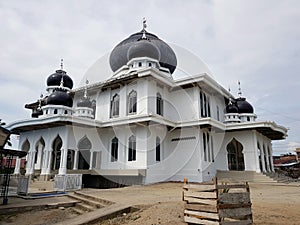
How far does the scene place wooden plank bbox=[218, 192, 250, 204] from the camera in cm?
444

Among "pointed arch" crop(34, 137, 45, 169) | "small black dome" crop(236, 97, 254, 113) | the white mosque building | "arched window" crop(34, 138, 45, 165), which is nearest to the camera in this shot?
the white mosque building

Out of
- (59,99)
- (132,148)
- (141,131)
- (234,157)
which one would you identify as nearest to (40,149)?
(59,99)

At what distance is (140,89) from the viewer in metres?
16.6

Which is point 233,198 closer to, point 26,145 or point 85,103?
point 85,103

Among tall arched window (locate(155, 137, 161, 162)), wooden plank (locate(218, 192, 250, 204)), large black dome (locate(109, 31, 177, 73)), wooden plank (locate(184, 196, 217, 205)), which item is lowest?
wooden plank (locate(184, 196, 217, 205))

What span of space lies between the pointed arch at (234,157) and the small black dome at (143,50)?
995 centimetres

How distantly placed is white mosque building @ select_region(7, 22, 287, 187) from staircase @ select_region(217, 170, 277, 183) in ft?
2.76

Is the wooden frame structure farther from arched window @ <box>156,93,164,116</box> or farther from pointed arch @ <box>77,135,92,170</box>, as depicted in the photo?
pointed arch @ <box>77,135,92,170</box>

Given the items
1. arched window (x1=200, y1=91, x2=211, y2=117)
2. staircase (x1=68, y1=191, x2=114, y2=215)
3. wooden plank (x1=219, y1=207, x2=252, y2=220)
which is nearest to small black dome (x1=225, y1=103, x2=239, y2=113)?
arched window (x1=200, y1=91, x2=211, y2=117)

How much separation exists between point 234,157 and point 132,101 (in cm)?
1088

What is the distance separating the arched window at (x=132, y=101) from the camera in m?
16.9

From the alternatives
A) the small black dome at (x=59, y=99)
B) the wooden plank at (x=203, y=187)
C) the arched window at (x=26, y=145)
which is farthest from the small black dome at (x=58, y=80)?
the wooden plank at (x=203, y=187)

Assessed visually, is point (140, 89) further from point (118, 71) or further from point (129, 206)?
point (129, 206)

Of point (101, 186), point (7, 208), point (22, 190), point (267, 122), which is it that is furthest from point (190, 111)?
point (7, 208)
